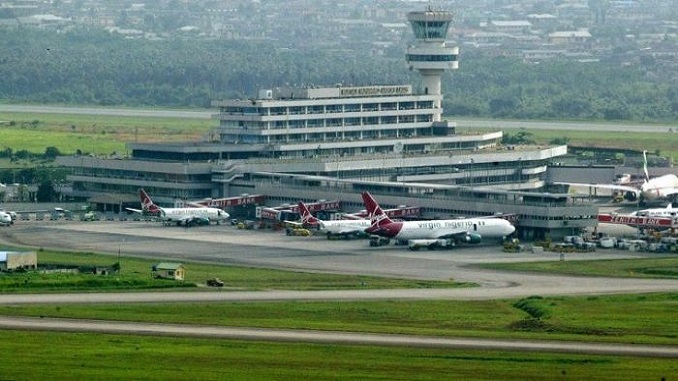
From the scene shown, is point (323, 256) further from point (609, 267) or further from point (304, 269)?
point (609, 267)

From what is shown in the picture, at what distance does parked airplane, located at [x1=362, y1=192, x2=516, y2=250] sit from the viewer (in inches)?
6038

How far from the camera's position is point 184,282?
12825cm

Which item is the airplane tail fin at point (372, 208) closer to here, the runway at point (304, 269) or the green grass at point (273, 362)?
the runway at point (304, 269)

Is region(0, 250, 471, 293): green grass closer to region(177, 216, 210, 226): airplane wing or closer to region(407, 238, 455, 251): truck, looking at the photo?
region(407, 238, 455, 251): truck

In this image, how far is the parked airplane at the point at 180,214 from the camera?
169500 millimetres

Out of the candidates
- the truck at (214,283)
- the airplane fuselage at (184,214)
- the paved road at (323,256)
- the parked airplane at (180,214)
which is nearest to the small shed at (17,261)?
the truck at (214,283)

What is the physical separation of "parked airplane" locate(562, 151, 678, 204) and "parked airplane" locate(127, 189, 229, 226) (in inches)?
1382

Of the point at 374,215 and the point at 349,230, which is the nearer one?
the point at 349,230

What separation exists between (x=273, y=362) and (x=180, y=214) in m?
72.1

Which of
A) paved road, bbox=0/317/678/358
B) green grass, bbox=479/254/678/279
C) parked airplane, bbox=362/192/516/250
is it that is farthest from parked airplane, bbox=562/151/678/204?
paved road, bbox=0/317/678/358

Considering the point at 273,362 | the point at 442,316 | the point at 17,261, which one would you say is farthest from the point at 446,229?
the point at 273,362

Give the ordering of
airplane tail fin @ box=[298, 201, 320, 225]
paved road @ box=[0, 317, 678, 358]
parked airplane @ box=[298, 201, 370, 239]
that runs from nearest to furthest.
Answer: paved road @ box=[0, 317, 678, 358], parked airplane @ box=[298, 201, 370, 239], airplane tail fin @ box=[298, 201, 320, 225]

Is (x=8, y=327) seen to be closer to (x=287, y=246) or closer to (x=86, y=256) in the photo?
(x=86, y=256)

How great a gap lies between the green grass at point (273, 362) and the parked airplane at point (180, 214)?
65.3m
